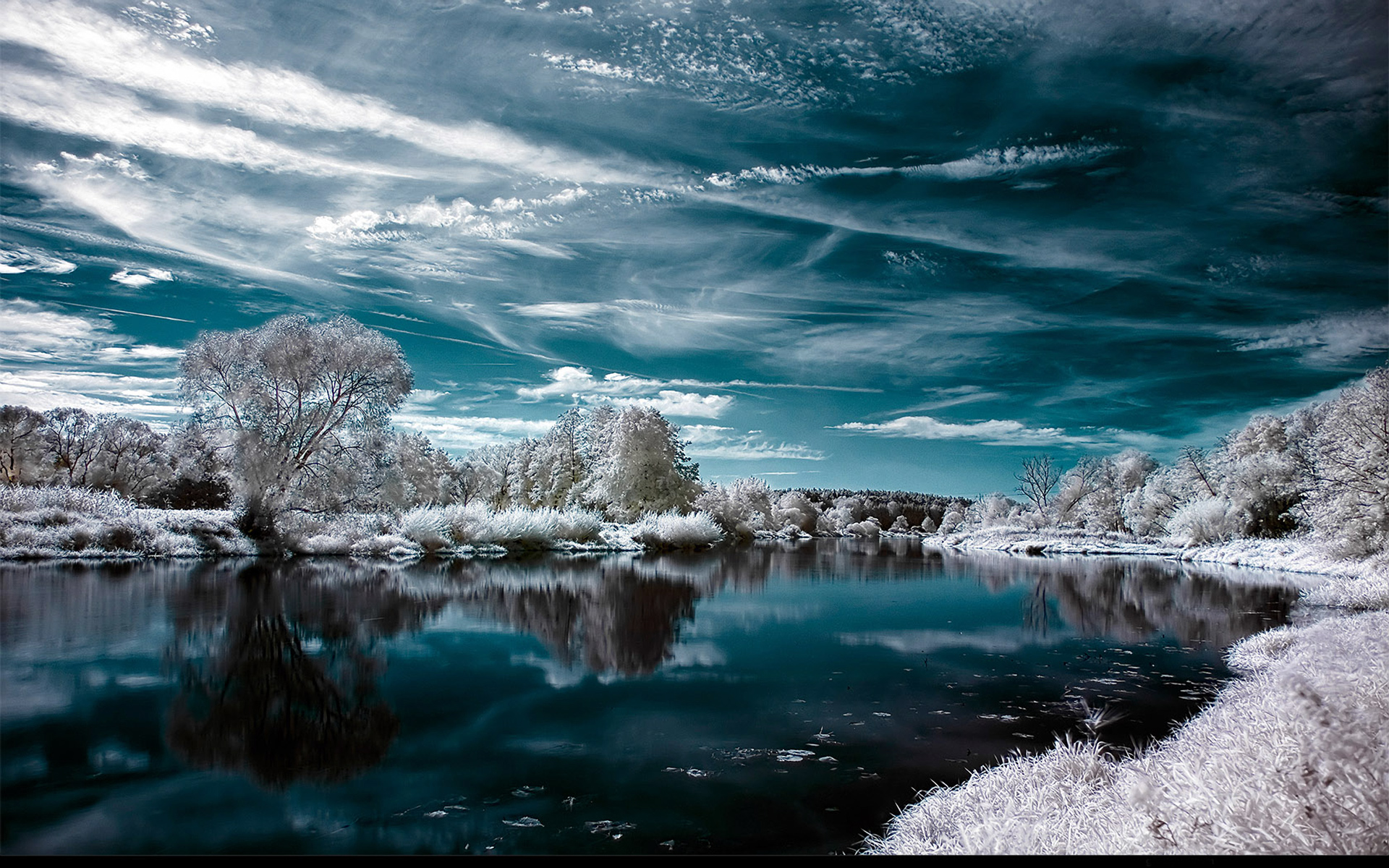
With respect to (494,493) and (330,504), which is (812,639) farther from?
→ (494,493)

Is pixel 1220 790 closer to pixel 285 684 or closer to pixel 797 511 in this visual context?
pixel 285 684

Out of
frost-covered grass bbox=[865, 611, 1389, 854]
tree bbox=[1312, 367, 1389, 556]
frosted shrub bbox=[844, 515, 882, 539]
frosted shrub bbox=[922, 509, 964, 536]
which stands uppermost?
tree bbox=[1312, 367, 1389, 556]

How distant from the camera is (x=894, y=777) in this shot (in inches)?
187

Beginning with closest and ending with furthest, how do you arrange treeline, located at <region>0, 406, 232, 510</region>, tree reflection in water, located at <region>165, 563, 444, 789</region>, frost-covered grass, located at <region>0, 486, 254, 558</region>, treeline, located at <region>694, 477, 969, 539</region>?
tree reflection in water, located at <region>165, 563, 444, 789</region> → frost-covered grass, located at <region>0, 486, 254, 558</region> → treeline, located at <region>0, 406, 232, 510</region> → treeline, located at <region>694, 477, 969, 539</region>

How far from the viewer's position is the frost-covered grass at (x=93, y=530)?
14391 mm

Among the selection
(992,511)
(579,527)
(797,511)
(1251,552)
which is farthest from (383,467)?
(992,511)

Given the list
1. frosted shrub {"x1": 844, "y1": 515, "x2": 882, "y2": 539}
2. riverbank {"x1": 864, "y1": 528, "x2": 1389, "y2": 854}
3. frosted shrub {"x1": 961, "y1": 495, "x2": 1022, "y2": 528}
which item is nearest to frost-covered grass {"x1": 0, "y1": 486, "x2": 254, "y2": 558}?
riverbank {"x1": 864, "y1": 528, "x2": 1389, "y2": 854}

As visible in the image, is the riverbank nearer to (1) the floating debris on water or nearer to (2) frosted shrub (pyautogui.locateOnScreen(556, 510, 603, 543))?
(1) the floating debris on water

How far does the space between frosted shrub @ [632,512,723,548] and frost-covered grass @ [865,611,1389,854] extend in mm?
27013

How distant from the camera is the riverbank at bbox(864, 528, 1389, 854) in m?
2.34

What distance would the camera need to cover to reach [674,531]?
32500 mm

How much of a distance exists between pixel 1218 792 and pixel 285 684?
7.09m

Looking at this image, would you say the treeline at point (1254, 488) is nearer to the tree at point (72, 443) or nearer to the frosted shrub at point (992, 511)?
the frosted shrub at point (992, 511)

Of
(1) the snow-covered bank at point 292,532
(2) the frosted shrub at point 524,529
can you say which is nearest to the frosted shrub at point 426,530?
(1) the snow-covered bank at point 292,532
